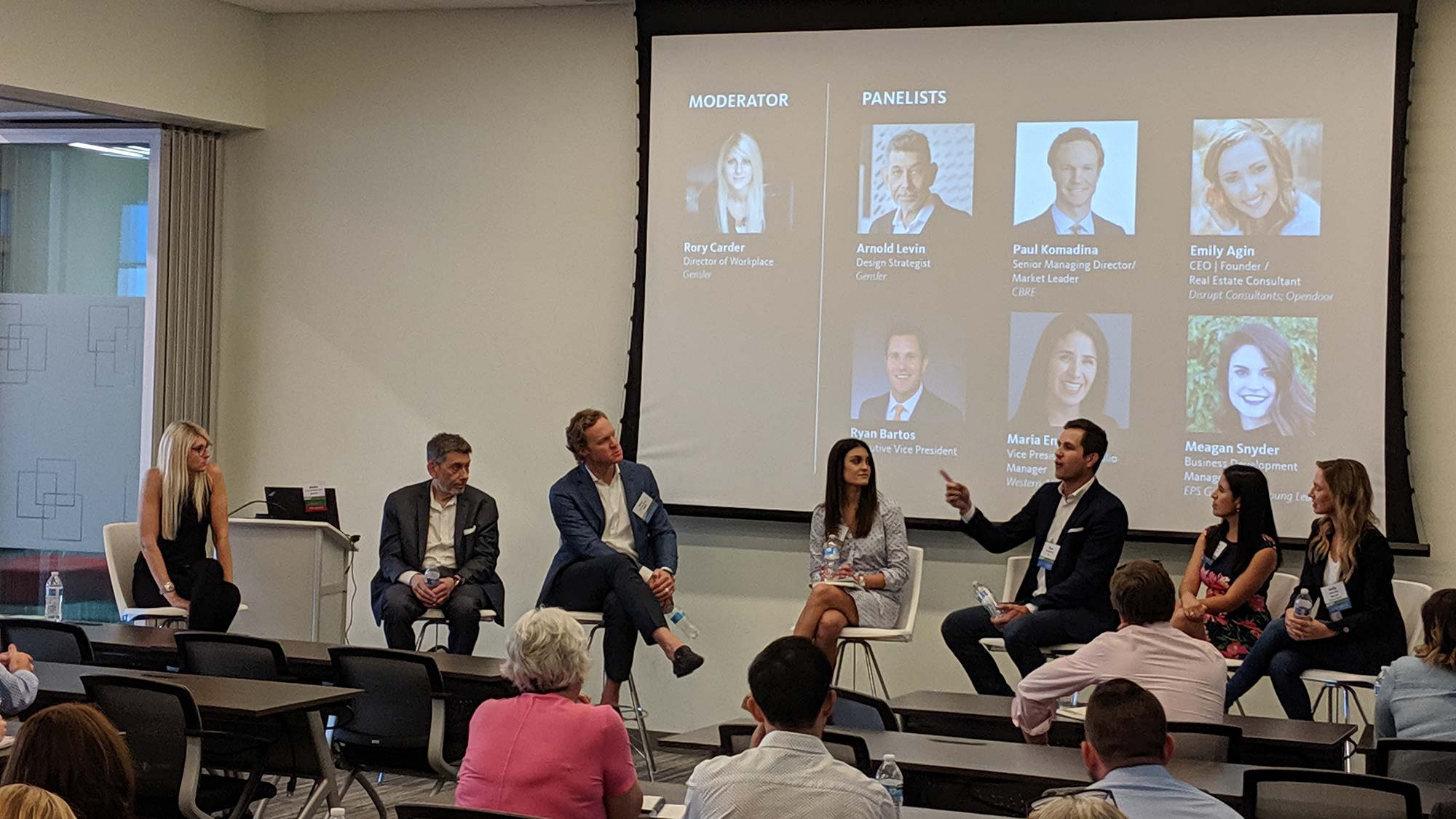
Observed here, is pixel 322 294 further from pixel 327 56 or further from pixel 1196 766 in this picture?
pixel 1196 766

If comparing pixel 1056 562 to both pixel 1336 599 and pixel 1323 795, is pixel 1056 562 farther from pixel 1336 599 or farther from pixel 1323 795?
pixel 1323 795

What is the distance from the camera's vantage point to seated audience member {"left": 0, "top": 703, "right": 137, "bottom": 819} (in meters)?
2.61

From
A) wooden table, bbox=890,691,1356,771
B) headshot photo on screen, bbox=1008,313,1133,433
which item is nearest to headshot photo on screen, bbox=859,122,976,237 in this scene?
headshot photo on screen, bbox=1008,313,1133,433

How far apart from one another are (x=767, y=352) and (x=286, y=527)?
8.20 feet

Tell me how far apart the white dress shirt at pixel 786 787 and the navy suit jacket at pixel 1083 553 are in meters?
3.65

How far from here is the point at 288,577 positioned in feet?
24.8

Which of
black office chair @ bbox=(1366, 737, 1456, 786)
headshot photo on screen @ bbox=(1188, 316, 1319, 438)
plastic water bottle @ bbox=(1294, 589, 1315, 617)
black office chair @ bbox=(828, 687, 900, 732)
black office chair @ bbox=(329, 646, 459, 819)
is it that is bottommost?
black office chair @ bbox=(329, 646, 459, 819)

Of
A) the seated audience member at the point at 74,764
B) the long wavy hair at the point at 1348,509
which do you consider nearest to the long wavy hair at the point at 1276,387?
the long wavy hair at the point at 1348,509

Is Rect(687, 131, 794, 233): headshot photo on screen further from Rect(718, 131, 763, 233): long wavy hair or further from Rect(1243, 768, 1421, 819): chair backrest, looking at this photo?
Rect(1243, 768, 1421, 819): chair backrest

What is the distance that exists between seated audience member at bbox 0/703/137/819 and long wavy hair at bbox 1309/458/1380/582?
15.7 ft

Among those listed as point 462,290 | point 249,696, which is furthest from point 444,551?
point 249,696

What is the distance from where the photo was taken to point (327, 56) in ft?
27.8

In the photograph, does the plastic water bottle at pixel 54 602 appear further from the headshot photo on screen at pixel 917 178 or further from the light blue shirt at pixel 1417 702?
the light blue shirt at pixel 1417 702

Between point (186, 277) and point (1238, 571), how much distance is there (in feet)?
18.5
